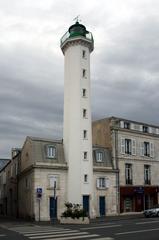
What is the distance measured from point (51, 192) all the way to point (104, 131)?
430 inches

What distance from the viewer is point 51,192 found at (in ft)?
127

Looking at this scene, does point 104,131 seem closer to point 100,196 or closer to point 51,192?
point 100,196

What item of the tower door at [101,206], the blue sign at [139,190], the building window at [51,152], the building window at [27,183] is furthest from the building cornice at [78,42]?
the blue sign at [139,190]

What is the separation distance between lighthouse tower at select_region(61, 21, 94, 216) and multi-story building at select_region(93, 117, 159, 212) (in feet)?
16.0

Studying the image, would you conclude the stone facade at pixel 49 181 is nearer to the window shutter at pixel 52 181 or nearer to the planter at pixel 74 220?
the window shutter at pixel 52 181

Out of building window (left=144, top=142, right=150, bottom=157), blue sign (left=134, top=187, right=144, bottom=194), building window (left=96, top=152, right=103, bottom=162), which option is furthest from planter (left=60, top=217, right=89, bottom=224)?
building window (left=144, top=142, right=150, bottom=157)

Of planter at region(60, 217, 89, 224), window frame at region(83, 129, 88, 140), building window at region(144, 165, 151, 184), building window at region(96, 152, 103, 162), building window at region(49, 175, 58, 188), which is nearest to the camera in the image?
planter at region(60, 217, 89, 224)

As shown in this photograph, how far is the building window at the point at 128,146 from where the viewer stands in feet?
149

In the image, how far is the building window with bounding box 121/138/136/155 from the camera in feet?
149

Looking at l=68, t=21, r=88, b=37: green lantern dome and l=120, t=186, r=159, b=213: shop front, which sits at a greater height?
l=68, t=21, r=88, b=37: green lantern dome

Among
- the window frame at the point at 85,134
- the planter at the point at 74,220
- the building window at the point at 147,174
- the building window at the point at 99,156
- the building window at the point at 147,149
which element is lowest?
the planter at the point at 74,220

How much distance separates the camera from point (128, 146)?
46.1 meters

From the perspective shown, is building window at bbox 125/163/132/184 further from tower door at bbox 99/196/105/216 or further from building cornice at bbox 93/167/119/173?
tower door at bbox 99/196/105/216

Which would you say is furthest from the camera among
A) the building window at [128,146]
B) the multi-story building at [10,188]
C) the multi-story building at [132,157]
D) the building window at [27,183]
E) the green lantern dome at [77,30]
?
the multi-story building at [10,188]
